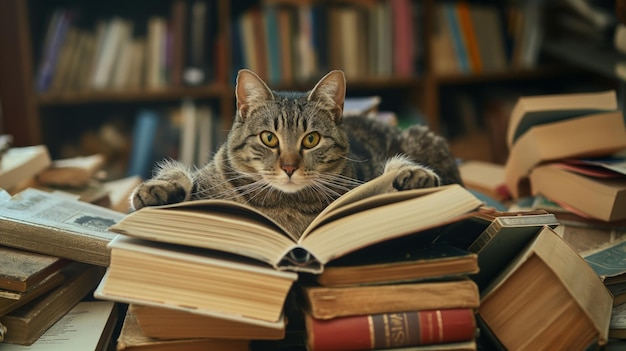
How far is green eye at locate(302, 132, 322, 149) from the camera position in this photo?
115 centimetres

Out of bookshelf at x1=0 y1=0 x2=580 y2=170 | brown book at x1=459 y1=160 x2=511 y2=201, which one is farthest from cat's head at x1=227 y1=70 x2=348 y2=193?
bookshelf at x1=0 y1=0 x2=580 y2=170

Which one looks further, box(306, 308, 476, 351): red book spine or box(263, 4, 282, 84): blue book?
box(263, 4, 282, 84): blue book

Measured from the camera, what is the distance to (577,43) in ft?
8.58

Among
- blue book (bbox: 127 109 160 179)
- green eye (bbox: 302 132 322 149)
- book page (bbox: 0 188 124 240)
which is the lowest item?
blue book (bbox: 127 109 160 179)

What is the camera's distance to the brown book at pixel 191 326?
0.85m

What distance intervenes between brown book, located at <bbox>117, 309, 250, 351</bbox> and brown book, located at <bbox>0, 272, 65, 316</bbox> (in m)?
0.17

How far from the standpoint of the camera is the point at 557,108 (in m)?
1.34

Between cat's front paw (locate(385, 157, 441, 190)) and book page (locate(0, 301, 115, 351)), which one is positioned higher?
cat's front paw (locate(385, 157, 441, 190))

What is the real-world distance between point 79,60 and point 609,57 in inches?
78.3

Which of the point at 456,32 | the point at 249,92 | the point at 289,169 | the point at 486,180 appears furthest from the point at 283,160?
the point at 456,32

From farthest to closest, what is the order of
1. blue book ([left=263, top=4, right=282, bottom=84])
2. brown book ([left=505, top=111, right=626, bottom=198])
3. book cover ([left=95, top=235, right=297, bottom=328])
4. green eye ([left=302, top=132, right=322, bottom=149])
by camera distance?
blue book ([left=263, top=4, right=282, bottom=84]), brown book ([left=505, top=111, right=626, bottom=198]), green eye ([left=302, top=132, right=322, bottom=149]), book cover ([left=95, top=235, right=297, bottom=328])

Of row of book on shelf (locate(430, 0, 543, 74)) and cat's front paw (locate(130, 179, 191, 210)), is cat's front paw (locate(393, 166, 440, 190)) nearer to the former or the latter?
cat's front paw (locate(130, 179, 191, 210))

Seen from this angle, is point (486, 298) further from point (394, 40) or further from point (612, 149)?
point (394, 40)

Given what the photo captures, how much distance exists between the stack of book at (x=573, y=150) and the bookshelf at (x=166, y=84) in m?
1.21
